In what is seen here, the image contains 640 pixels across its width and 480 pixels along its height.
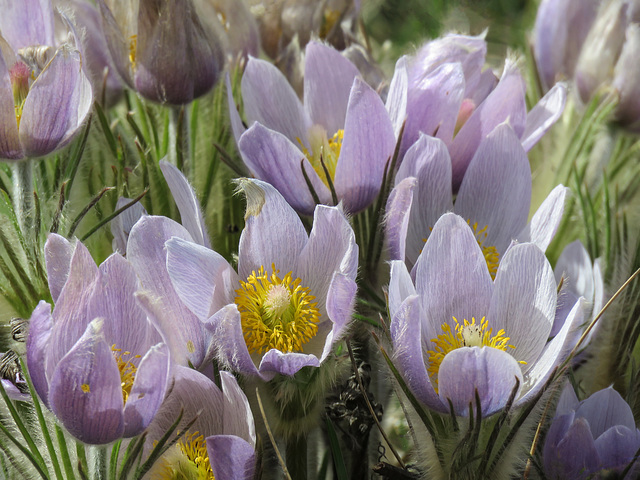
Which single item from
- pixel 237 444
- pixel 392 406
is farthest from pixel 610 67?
pixel 237 444

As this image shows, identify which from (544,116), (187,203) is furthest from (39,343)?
(544,116)

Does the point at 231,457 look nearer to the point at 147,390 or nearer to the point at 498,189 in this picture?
the point at 147,390

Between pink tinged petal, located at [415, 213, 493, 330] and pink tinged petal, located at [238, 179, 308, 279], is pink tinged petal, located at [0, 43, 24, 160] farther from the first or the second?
pink tinged petal, located at [415, 213, 493, 330]

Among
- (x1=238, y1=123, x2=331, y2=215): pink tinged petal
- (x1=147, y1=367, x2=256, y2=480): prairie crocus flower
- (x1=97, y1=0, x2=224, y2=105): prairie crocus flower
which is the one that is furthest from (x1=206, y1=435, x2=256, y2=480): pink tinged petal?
(x1=97, y1=0, x2=224, y2=105): prairie crocus flower

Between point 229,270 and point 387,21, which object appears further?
point 387,21

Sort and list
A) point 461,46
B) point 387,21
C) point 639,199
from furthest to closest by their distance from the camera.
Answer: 1. point 387,21
2. point 639,199
3. point 461,46

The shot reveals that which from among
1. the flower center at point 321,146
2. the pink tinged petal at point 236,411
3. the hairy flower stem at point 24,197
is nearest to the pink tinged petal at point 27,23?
the hairy flower stem at point 24,197

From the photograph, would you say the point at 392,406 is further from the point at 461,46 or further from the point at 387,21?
the point at 387,21
